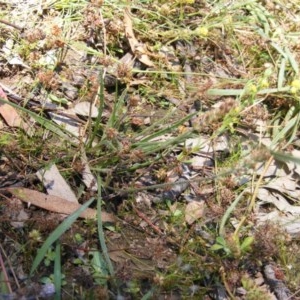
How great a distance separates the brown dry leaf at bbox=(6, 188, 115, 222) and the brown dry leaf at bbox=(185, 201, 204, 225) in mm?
321

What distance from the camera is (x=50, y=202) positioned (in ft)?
6.58

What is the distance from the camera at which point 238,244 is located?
1.99 meters

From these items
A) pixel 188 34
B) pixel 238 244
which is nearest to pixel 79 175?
pixel 238 244

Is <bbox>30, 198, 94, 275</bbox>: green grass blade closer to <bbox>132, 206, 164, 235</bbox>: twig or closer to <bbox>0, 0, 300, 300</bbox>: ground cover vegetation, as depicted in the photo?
<bbox>0, 0, 300, 300</bbox>: ground cover vegetation

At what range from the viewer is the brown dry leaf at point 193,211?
6.90 feet

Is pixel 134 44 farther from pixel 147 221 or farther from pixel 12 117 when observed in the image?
pixel 147 221

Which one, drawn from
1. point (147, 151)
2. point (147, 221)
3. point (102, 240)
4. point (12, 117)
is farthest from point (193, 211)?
point (12, 117)

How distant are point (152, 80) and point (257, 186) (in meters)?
0.68

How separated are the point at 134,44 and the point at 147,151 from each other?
0.64m

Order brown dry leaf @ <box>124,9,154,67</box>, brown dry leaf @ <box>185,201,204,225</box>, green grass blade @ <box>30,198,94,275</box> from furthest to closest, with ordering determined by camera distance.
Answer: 1. brown dry leaf @ <box>124,9,154,67</box>
2. brown dry leaf @ <box>185,201,204,225</box>
3. green grass blade @ <box>30,198,94,275</box>

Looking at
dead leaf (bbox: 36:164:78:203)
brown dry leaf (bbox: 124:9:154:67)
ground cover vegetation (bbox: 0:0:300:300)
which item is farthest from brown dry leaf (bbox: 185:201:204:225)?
brown dry leaf (bbox: 124:9:154:67)

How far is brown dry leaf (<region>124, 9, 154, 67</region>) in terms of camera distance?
98.2 inches

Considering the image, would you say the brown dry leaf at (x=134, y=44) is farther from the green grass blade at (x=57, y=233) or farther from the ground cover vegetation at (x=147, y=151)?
the green grass blade at (x=57, y=233)

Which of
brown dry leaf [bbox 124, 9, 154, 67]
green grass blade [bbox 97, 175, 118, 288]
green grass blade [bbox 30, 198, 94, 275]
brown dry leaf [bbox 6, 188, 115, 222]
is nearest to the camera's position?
green grass blade [bbox 30, 198, 94, 275]
